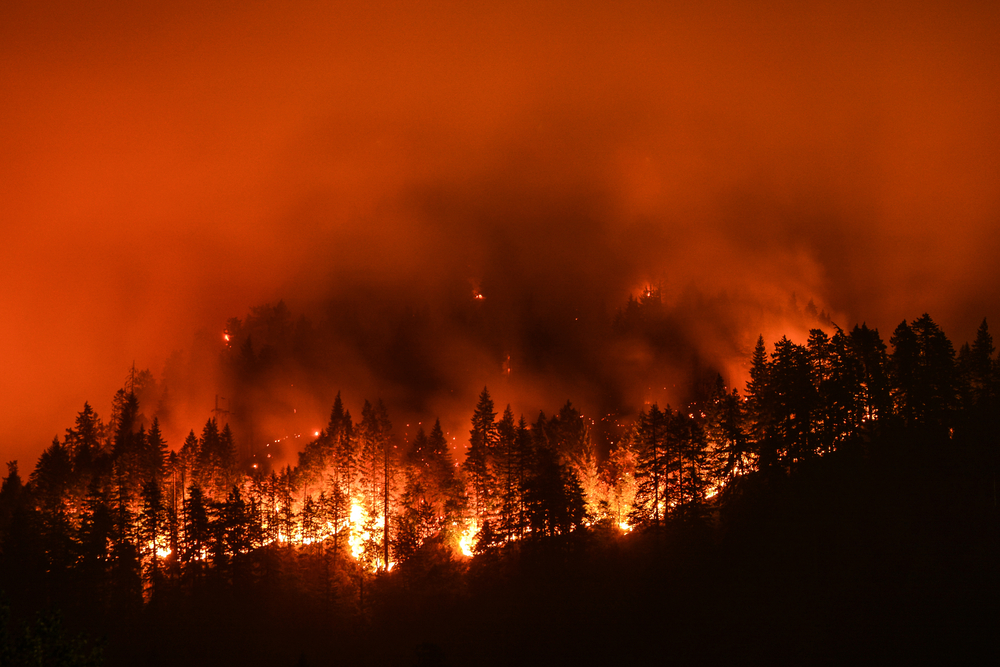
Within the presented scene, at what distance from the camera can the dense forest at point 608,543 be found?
60.6 metres

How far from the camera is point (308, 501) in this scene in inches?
3327

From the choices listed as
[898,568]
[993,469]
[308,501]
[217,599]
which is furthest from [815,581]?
[217,599]

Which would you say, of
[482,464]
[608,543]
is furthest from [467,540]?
[608,543]

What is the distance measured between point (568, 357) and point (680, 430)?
4353 inches

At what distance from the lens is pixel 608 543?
77.6 m

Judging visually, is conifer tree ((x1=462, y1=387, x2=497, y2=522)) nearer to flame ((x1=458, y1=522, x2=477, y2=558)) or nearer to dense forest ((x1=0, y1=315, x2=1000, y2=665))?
dense forest ((x1=0, y1=315, x2=1000, y2=665))

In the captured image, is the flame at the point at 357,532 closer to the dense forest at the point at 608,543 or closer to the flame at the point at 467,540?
the dense forest at the point at 608,543

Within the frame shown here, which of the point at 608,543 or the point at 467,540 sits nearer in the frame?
the point at 608,543

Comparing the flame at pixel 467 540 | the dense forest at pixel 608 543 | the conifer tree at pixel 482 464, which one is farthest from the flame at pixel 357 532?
the conifer tree at pixel 482 464

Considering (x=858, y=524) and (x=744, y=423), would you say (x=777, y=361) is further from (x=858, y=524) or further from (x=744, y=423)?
(x=858, y=524)

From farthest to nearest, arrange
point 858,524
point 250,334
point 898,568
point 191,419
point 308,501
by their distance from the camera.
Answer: point 250,334
point 191,419
point 308,501
point 858,524
point 898,568

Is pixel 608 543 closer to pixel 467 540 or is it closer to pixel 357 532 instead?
pixel 467 540

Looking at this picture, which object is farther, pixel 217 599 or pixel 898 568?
pixel 217 599

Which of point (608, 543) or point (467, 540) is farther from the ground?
point (467, 540)
